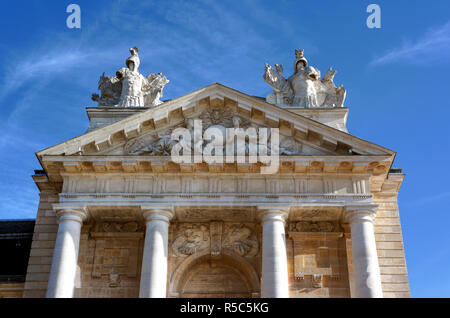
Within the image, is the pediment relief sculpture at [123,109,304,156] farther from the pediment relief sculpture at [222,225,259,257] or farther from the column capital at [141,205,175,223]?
the pediment relief sculpture at [222,225,259,257]

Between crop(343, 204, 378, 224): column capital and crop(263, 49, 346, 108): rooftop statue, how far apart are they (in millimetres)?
6135

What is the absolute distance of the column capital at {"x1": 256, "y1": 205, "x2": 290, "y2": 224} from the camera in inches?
933

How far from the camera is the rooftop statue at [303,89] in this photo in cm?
2827

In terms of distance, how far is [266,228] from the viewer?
2361cm

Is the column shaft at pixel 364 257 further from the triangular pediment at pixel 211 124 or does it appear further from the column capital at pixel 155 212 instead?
the column capital at pixel 155 212

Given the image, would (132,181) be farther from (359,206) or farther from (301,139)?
(359,206)

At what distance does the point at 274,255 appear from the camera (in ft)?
75.2

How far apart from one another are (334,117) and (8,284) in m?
15.3

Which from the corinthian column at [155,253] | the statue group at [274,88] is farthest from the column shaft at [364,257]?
the corinthian column at [155,253]

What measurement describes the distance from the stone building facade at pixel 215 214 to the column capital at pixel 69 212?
38 millimetres

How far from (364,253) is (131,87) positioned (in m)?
12.9

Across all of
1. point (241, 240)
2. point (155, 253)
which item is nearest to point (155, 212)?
point (155, 253)
